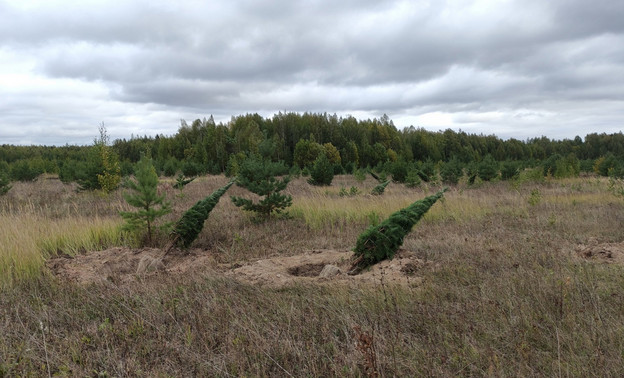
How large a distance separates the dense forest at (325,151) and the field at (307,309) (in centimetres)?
1143

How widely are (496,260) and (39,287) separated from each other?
237 inches

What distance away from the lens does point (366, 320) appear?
3467 millimetres

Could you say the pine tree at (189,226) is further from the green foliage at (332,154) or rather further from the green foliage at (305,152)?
the green foliage at (332,154)

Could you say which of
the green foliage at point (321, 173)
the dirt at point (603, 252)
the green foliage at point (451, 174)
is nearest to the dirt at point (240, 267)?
the dirt at point (603, 252)

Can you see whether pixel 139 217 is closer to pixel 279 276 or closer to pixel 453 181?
pixel 279 276

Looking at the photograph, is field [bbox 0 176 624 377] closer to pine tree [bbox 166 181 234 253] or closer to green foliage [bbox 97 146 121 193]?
pine tree [bbox 166 181 234 253]

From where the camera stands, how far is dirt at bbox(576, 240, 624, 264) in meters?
5.35

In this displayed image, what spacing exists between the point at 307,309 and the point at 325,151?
4336cm

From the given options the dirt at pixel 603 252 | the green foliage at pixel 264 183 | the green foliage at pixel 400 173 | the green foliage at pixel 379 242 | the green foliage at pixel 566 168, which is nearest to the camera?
the dirt at pixel 603 252

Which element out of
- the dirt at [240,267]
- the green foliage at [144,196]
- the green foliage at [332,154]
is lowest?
the dirt at [240,267]

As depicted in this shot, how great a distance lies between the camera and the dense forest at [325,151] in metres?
26.0

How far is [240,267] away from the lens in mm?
5652

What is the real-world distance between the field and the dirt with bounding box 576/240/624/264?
0.03 meters

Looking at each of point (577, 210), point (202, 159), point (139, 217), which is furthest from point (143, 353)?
point (202, 159)
